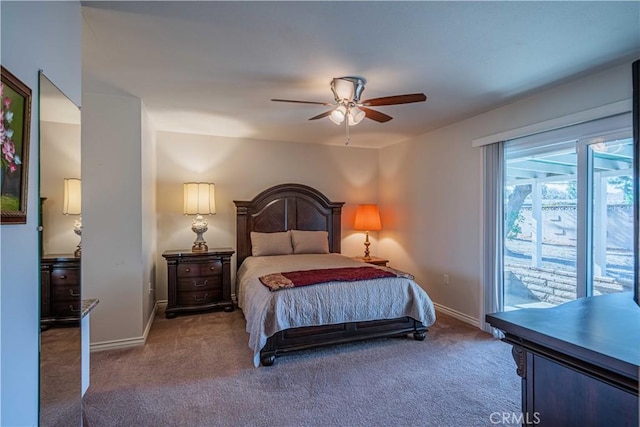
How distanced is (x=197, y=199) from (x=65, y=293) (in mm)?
2825

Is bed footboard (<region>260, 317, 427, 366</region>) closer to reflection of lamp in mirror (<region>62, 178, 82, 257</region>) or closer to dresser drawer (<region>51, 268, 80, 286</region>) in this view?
dresser drawer (<region>51, 268, 80, 286</region>)

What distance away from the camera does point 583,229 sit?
8.94ft

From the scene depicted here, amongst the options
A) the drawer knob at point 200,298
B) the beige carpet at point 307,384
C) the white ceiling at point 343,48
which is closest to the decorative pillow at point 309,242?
the drawer knob at point 200,298

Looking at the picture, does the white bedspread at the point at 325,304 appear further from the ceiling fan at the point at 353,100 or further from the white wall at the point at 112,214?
the ceiling fan at the point at 353,100

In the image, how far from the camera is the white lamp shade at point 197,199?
4.25 metres

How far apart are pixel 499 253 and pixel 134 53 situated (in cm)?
385

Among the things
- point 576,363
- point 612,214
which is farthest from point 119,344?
point 612,214

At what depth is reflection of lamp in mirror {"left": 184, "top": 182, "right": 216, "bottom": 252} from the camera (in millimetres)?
4250

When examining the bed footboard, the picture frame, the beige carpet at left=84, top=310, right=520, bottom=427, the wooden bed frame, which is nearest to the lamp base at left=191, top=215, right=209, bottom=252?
the wooden bed frame

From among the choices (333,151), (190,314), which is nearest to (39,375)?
(190,314)

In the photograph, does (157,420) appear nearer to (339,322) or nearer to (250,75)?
(339,322)

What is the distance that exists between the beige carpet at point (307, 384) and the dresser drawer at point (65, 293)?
3.23ft

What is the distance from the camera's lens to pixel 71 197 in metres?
1.65

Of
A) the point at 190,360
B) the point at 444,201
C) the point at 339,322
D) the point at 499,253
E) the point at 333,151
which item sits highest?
the point at 333,151
